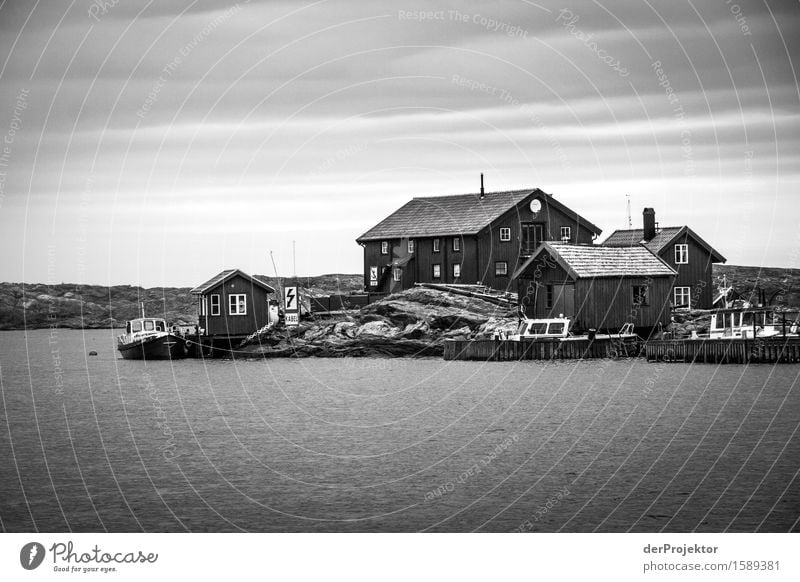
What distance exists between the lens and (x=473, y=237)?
298 feet

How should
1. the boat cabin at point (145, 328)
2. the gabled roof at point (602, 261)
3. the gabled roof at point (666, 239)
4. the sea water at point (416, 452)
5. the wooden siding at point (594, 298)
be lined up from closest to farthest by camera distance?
1. the sea water at point (416, 452)
2. the gabled roof at point (602, 261)
3. the wooden siding at point (594, 298)
4. the gabled roof at point (666, 239)
5. the boat cabin at point (145, 328)

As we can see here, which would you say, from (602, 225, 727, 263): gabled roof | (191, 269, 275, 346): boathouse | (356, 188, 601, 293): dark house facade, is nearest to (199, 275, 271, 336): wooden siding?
(191, 269, 275, 346): boathouse

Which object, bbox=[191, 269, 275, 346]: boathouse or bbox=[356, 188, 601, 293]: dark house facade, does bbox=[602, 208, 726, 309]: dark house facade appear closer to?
bbox=[356, 188, 601, 293]: dark house facade

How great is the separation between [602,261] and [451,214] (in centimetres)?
2298

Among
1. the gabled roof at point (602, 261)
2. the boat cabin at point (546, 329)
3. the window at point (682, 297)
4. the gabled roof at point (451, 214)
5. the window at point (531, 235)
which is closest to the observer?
the boat cabin at point (546, 329)

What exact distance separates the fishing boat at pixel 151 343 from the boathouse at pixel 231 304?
4.36 metres

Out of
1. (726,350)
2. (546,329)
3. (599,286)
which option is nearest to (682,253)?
(599,286)

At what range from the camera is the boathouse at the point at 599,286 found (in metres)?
74.5

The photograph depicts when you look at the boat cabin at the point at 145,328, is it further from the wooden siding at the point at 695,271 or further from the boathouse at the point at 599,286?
the wooden siding at the point at 695,271

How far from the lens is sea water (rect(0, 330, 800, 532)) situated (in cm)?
2855

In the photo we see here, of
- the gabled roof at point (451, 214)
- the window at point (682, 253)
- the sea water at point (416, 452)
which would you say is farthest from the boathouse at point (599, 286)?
the gabled roof at point (451, 214)

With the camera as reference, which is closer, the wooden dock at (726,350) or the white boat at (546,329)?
the wooden dock at (726,350)

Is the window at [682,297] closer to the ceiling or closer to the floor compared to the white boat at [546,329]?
closer to the ceiling
